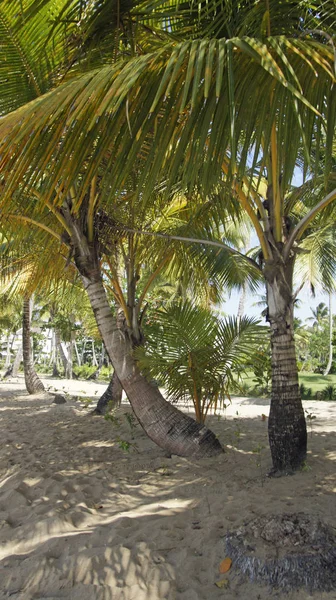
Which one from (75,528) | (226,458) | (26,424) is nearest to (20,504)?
(75,528)

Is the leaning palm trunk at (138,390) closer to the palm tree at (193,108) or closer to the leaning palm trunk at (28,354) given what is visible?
the palm tree at (193,108)

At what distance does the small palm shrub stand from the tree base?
2.32 meters

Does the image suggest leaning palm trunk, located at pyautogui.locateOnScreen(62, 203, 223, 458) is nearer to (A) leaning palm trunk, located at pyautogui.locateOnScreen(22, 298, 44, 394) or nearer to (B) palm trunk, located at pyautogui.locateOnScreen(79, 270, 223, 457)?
(B) palm trunk, located at pyautogui.locateOnScreen(79, 270, 223, 457)

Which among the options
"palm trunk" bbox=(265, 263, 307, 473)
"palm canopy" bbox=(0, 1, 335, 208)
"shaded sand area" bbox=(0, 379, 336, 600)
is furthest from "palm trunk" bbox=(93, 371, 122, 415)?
"palm canopy" bbox=(0, 1, 335, 208)

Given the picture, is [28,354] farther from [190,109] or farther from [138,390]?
[190,109]

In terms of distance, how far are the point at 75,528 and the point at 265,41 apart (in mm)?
3156

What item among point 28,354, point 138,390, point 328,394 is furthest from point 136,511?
point 328,394

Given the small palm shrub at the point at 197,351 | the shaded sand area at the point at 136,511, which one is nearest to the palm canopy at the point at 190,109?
the shaded sand area at the point at 136,511

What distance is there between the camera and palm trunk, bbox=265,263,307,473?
13.4 feet

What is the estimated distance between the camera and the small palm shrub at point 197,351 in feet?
16.4

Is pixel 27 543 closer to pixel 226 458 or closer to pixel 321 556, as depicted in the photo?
pixel 321 556

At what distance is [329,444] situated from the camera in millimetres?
5367

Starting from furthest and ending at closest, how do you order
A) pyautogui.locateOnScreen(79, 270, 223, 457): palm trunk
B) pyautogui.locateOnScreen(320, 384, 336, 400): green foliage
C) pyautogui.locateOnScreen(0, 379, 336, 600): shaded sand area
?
1. pyautogui.locateOnScreen(320, 384, 336, 400): green foliage
2. pyautogui.locateOnScreen(79, 270, 223, 457): palm trunk
3. pyautogui.locateOnScreen(0, 379, 336, 600): shaded sand area

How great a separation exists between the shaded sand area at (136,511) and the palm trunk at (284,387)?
0.23 meters
